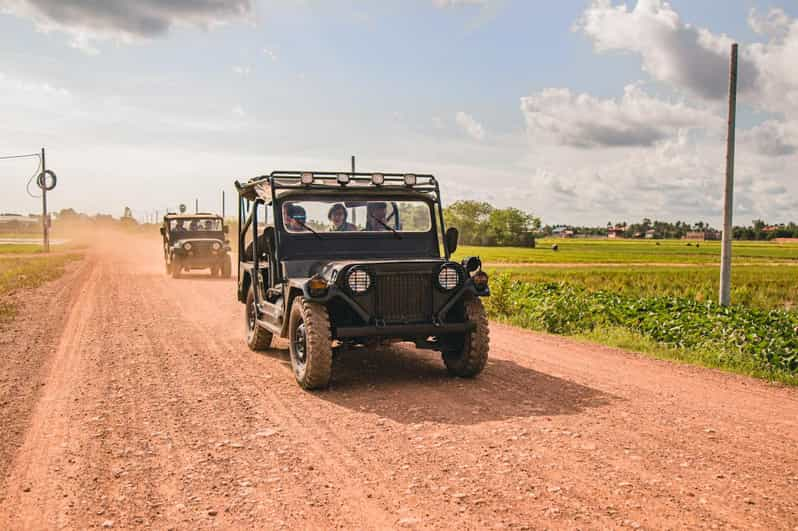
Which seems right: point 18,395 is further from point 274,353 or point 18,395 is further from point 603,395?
point 603,395

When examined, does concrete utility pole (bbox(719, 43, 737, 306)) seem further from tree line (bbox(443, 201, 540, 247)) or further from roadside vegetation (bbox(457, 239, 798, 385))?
tree line (bbox(443, 201, 540, 247))

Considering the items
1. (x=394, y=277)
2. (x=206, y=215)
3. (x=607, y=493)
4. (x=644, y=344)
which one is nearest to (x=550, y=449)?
(x=607, y=493)

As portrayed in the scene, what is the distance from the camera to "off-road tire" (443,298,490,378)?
7.34 meters

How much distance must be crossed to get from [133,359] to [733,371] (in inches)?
306

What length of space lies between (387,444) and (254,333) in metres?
4.44

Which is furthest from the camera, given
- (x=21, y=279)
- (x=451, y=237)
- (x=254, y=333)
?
(x=21, y=279)

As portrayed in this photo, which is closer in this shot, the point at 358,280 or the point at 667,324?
the point at 358,280

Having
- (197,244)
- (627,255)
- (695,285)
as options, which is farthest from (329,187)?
(627,255)

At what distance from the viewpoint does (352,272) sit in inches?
271

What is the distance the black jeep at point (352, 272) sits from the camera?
690 centimetres

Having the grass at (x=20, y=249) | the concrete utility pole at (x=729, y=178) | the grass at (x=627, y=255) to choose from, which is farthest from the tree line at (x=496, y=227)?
the concrete utility pole at (x=729, y=178)

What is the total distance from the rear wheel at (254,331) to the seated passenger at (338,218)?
1820 mm

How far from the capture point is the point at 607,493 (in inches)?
167

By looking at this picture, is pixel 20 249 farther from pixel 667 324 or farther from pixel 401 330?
pixel 401 330
